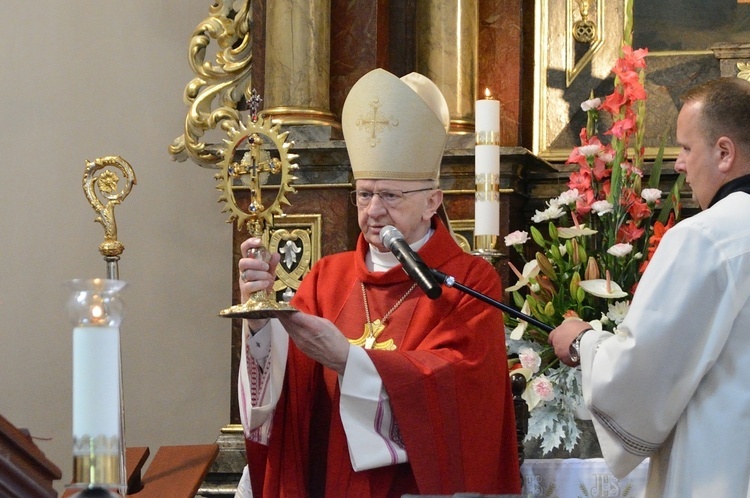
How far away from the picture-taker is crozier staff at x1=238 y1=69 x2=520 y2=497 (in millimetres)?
3326

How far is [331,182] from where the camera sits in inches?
199

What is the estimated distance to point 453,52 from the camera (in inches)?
217

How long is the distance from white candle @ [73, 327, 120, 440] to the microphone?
112 cm

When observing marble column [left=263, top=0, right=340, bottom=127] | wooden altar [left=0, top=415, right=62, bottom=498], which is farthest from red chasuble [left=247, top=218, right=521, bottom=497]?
marble column [left=263, top=0, right=340, bottom=127]

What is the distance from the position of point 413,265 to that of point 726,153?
0.82 meters

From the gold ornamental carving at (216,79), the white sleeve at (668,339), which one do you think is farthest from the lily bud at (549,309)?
the gold ornamental carving at (216,79)

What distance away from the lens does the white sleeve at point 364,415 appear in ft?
10.8

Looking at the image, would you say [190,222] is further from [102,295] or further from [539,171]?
[102,295]

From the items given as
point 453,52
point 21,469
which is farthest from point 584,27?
point 21,469

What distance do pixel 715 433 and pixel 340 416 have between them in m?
1.00

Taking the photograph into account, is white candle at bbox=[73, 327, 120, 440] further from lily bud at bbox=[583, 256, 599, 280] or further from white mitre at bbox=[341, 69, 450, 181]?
lily bud at bbox=[583, 256, 599, 280]

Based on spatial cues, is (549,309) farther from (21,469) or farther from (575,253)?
(21,469)

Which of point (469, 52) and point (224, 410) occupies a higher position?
point (469, 52)

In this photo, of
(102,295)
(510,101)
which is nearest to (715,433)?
(102,295)
